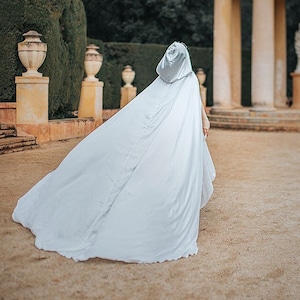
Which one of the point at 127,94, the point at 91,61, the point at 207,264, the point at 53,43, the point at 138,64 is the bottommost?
the point at 207,264

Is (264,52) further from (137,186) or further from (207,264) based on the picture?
(207,264)

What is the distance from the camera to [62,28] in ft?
46.7

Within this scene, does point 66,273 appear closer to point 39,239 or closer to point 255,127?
point 39,239

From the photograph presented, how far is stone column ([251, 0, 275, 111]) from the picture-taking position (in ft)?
60.3

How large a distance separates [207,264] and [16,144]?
23.0 ft

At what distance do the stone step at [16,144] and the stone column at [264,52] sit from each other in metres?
9.52

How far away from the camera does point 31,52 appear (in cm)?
1148

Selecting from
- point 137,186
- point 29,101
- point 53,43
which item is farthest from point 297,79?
point 137,186

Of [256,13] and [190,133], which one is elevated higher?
[256,13]

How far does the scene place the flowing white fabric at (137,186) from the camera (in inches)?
168

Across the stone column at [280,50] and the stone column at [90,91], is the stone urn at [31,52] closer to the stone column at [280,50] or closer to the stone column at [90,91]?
the stone column at [90,91]

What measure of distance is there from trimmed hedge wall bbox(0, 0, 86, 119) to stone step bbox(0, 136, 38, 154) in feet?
6.32

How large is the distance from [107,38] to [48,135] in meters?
18.4

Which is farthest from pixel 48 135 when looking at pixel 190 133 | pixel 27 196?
pixel 190 133
